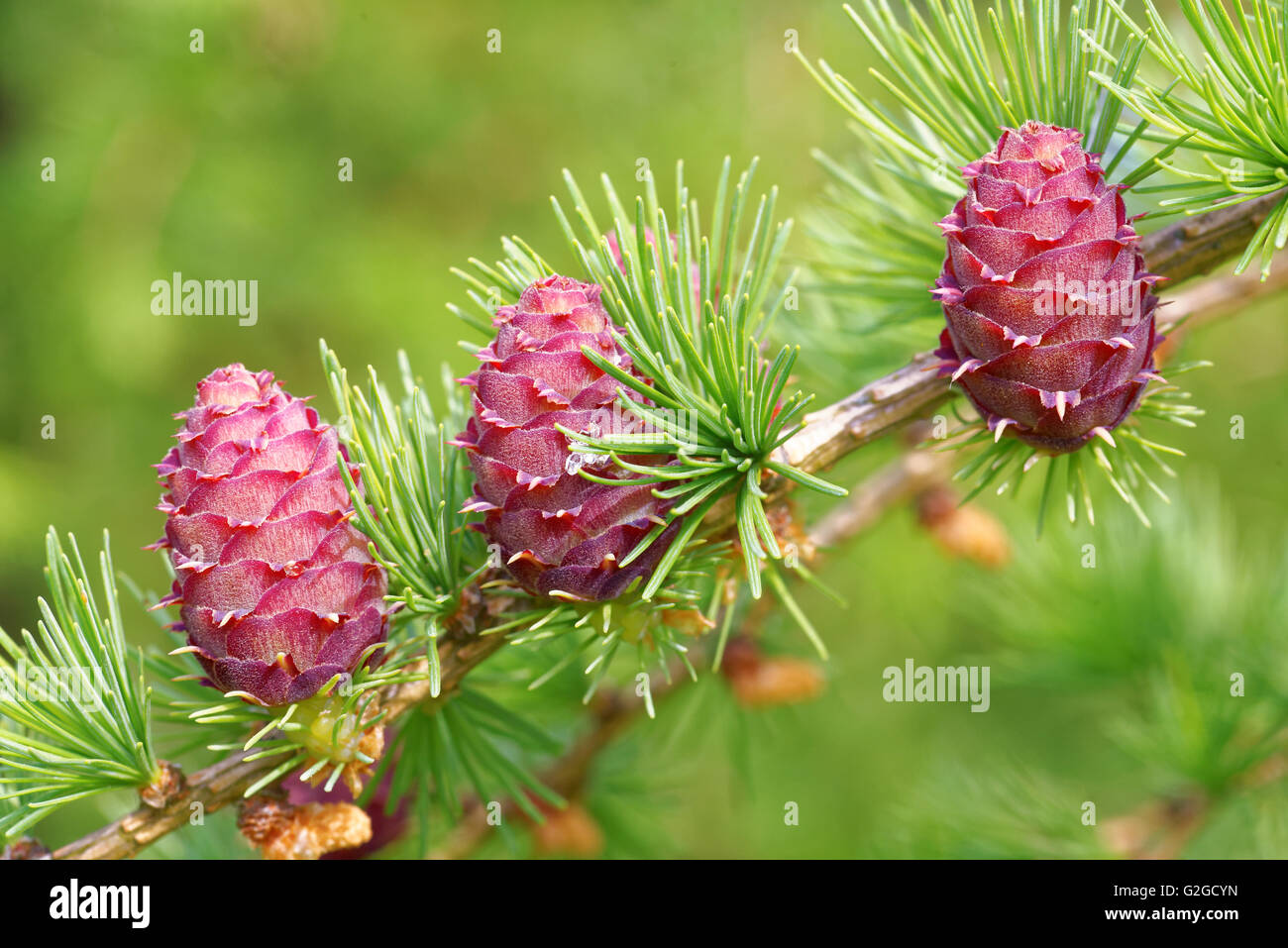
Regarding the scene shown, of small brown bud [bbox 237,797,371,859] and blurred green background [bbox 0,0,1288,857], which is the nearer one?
small brown bud [bbox 237,797,371,859]

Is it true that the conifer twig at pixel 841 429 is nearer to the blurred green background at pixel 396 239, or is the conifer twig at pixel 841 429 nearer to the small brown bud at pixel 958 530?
the small brown bud at pixel 958 530

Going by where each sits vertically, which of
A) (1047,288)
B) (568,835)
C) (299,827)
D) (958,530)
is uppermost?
(1047,288)

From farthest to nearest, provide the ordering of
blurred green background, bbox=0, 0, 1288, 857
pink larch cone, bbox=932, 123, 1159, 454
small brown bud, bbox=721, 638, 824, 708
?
blurred green background, bbox=0, 0, 1288, 857 < small brown bud, bbox=721, 638, 824, 708 < pink larch cone, bbox=932, 123, 1159, 454

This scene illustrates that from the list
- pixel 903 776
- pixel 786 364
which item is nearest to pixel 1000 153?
pixel 786 364

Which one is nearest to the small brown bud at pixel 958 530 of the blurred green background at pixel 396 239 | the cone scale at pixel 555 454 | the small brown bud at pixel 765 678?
the small brown bud at pixel 765 678

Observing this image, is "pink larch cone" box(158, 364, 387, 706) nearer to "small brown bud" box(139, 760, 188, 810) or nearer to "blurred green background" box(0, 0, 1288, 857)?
"small brown bud" box(139, 760, 188, 810)

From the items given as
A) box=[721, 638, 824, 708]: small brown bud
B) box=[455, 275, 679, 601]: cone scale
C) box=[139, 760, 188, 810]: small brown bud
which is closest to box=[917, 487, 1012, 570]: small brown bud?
box=[721, 638, 824, 708]: small brown bud

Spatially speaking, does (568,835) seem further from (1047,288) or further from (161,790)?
(1047,288)

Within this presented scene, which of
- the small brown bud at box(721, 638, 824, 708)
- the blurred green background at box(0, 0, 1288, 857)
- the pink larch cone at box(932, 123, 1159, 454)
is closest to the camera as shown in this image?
the pink larch cone at box(932, 123, 1159, 454)

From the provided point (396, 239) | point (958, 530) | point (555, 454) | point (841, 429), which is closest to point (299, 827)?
point (555, 454)
